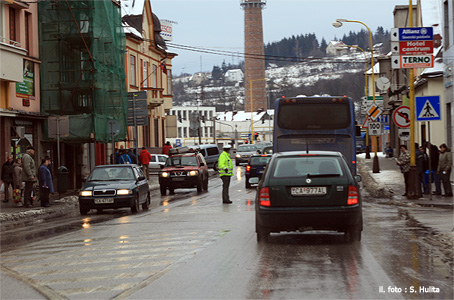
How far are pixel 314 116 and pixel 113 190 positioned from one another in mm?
6244

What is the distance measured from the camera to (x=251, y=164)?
1323 inches

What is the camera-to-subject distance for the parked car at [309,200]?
1235 centimetres

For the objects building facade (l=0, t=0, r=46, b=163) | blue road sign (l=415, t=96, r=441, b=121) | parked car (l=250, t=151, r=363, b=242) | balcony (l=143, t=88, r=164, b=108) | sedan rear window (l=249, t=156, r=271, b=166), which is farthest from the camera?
balcony (l=143, t=88, r=164, b=108)

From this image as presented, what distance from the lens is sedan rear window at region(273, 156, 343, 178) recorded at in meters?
12.6

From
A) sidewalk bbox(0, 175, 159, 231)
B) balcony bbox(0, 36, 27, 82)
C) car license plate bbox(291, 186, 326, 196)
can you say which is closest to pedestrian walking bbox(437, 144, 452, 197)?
sidewalk bbox(0, 175, 159, 231)

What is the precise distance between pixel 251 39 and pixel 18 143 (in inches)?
4295

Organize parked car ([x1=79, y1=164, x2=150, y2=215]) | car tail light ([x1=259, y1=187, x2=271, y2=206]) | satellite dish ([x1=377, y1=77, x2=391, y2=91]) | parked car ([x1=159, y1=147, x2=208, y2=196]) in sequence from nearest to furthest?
car tail light ([x1=259, y1=187, x2=271, y2=206]) < parked car ([x1=79, y1=164, x2=150, y2=215]) < parked car ([x1=159, y1=147, x2=208, y2=196]) < satellite dish ([x1=377, y1=77, x2=391, y2=91])

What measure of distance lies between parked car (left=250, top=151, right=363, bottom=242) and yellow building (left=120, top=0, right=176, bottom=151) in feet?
133

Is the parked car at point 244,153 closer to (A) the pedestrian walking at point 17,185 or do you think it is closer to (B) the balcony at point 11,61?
(B) the balcony at point 11,61

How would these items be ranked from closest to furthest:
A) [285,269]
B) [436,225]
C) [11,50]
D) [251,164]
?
[285,269] < [436,225] < [11,50] < [251,164]

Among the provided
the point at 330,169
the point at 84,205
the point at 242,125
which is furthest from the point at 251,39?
the point at 330,169

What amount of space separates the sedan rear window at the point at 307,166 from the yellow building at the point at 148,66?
4020 cm

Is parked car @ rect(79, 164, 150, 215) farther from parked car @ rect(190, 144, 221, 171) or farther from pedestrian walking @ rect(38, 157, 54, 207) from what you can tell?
parked car @ rect(190, 144, 221, 171)

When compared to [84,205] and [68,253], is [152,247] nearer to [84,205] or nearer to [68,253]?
[68,253]
